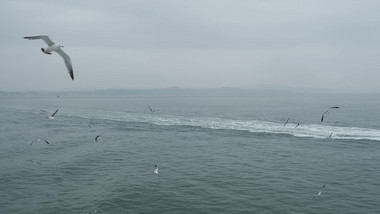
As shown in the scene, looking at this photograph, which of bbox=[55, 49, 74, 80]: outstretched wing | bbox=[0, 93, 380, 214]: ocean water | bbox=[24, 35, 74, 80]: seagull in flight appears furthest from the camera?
bbox=[0, 93, 380, 214]: ocean water

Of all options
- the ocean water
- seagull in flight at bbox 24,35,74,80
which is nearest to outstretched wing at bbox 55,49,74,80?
seagull in flight at bbox 24,35,74,80

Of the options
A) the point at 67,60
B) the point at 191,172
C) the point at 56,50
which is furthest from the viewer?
the point at 191,172

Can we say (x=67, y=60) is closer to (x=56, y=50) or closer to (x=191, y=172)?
(x=56, y=50)

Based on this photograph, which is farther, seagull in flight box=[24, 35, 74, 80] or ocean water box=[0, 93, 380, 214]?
ocean water box=[0, 93, 380, 214]

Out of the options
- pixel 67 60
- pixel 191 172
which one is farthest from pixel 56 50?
pixel 191 172

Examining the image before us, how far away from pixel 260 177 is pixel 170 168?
10.4m

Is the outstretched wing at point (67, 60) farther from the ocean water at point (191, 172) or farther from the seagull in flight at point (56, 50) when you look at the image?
the ocean water at point (191, 172)

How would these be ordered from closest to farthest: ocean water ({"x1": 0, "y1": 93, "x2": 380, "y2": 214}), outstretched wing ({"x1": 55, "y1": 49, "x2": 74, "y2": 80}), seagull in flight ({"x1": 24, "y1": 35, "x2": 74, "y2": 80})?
seagull in flight ({"x1": 24, "y1": 35, "x2": 74, "y2": 80})
outstretched wing ({"x1": 55, "y1": 49, "x2": 74, "y2": 80})
ocean water ({"x1": 0, "y1": 93, "x2": 380, "y2": 214})

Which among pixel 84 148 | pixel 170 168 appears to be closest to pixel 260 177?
pixel 170 168

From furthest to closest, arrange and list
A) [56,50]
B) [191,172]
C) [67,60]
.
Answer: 1. [191,172]
2. [67,60]
3. [56,50]

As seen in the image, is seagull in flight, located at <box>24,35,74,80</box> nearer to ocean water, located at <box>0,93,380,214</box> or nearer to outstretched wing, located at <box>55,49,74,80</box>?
outstretched wing, located at <box>55,49,74,80</box>

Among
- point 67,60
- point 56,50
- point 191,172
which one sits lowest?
point 191,172

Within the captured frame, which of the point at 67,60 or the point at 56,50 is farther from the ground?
the point at 56,50

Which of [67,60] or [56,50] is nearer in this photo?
[56,50]
